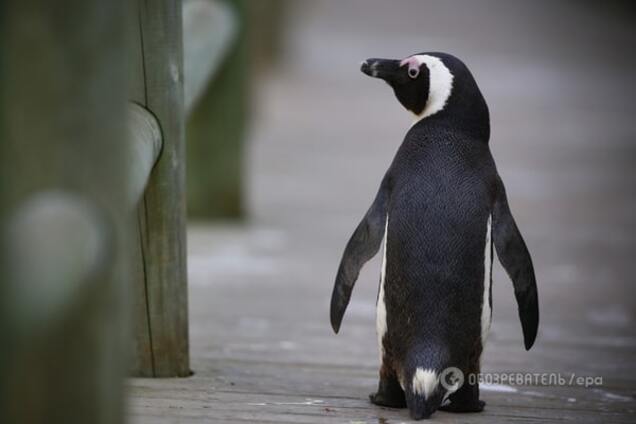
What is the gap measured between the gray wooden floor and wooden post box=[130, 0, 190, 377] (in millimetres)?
96

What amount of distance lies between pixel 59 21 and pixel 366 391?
56.7 inches

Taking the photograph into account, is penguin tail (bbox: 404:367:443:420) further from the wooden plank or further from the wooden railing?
the wooden plank

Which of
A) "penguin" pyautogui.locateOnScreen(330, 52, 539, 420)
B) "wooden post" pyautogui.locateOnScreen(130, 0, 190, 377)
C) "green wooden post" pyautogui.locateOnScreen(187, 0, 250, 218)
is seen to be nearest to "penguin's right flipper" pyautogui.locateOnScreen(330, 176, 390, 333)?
"penguin" pyautogui.locateOnScreen(330, 52, 539, 420)

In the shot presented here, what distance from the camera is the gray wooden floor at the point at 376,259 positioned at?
8.25 feet

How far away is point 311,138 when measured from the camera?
8.26 m

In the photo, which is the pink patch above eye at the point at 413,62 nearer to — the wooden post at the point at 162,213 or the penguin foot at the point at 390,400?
the wooden post at the point at 162,213

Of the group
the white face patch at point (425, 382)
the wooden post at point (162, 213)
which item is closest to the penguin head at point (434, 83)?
the wooden post at point (162, 213)

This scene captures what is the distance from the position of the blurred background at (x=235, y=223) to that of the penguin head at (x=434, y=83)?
18.3 inches

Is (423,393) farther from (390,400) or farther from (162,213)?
(162,213)

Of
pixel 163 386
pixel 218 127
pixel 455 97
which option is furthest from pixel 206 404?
pixel 218 127

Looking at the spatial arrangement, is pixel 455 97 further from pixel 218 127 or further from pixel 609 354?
pixel 218 127

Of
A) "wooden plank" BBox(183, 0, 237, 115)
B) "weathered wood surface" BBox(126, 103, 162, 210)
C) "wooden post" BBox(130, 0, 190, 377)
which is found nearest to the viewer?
"weathered wood surface" BBox(126, 103, 162, 210)

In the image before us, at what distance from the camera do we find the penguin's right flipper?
2.36 m

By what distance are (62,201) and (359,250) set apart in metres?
1.06
